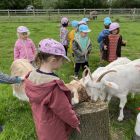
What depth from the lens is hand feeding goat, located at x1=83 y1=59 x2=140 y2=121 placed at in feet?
15.0

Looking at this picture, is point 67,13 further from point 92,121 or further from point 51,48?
point 51,48

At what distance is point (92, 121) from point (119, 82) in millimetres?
1217

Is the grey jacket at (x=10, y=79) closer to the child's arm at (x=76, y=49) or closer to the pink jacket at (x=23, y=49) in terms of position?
the pink jacket at (x=23, y=49)

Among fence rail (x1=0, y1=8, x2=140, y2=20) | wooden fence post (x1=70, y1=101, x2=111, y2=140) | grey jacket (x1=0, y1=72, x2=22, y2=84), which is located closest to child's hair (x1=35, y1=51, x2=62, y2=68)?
grey jacket (x1=0, y1=72, x2=22, y2=84)

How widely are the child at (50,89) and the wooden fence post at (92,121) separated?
0.78 meters

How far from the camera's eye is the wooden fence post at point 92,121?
3803 mm

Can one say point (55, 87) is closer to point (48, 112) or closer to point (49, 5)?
point (48, 112)

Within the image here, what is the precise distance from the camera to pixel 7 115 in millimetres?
5105

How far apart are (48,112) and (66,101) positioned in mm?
269

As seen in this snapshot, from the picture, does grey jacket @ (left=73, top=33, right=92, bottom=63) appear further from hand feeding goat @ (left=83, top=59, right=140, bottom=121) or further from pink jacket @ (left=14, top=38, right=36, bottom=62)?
hand feeding goat @ (left=83, top=59, right=140, bottom=121)

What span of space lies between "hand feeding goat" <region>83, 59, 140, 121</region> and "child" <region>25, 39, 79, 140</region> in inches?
63.0

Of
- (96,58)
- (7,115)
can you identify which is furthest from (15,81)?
(96,58)

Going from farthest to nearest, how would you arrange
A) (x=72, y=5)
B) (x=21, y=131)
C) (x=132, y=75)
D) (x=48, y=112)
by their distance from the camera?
(x=72, y=5), (x=132, y=75), (x=21, y=131), (x=48, y=112)

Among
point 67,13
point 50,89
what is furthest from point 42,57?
point 67,13
